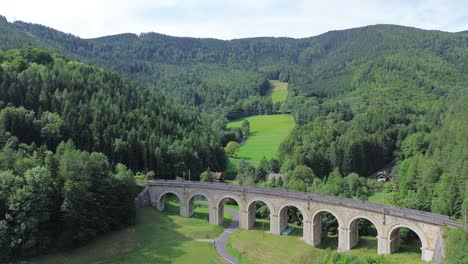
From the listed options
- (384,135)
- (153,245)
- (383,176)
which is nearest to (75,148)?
(153,245)

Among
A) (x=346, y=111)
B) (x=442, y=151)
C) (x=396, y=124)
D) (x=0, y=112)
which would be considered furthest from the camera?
(x=346, y=111)

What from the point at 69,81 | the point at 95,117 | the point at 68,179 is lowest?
the point at 68,179

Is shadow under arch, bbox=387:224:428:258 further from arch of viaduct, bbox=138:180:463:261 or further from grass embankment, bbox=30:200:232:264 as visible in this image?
grass embankment, bbox=30:200:232:264

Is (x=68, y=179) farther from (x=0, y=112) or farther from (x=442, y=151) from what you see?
(x=442, y=151)

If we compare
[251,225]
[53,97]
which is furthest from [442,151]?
[53,97]

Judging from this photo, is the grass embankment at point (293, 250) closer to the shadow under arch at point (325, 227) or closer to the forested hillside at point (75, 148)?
the shadow under arch at point (325, 227)

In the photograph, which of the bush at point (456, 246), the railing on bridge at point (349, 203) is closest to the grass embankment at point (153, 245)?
the railing on bridge at point (349, 203)

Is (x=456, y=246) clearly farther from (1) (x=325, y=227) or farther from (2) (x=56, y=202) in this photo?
(2) (x=56, y=202)
